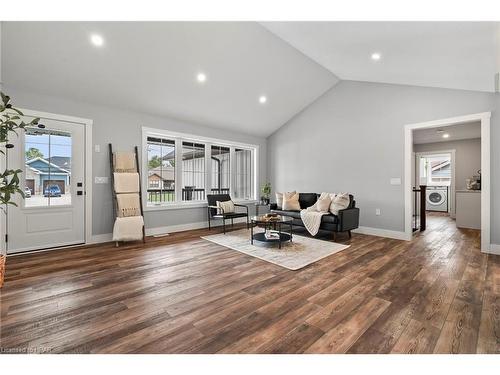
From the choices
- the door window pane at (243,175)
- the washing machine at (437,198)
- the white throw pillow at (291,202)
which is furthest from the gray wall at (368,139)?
the washing machine at (437,198)

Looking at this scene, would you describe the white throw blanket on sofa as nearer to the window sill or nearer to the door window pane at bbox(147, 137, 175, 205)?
the window sill

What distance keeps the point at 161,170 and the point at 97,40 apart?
2639 mm

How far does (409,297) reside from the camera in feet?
7.47

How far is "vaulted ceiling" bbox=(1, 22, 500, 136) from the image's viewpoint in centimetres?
289

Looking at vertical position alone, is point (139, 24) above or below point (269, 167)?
above

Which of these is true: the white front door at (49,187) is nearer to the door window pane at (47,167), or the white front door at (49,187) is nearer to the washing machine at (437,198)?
the door window pane at (47,167)

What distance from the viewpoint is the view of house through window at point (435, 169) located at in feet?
29.2

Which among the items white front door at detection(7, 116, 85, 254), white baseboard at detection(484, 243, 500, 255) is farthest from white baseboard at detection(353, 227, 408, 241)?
white front door at detection(7, 116, 85, 254)

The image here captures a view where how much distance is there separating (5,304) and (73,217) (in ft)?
7.27

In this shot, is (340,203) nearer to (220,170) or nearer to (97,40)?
(220,170)

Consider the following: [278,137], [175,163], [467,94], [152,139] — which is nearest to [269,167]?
[278,137]

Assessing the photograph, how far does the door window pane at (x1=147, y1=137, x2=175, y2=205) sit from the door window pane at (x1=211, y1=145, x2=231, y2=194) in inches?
44.8

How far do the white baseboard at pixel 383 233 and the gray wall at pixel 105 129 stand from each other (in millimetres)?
4031

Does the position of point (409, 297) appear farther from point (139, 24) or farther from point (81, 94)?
point (81, 94)
